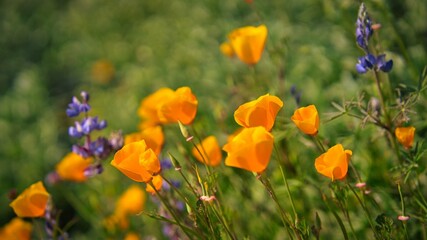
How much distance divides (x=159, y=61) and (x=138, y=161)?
3569mm

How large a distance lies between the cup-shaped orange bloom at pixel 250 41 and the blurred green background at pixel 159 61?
0.19 m

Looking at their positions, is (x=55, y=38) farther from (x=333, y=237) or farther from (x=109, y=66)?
(x=333, y=237)

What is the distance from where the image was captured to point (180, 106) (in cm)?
170

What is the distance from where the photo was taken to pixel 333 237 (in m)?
2.19

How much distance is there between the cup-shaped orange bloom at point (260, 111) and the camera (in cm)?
143

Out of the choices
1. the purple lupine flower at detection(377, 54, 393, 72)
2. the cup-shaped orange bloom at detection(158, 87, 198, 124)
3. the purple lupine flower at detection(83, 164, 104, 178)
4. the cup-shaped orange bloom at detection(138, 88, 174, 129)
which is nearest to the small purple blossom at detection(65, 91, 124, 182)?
the purple lupine flower at detection(83, 164, 104, 178)

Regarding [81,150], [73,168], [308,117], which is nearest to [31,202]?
[81,150]

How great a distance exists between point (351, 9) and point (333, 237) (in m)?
1.54

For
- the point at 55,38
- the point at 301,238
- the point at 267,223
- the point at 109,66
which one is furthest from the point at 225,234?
the point at 55,38

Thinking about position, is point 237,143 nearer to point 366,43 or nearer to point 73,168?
point 366,43

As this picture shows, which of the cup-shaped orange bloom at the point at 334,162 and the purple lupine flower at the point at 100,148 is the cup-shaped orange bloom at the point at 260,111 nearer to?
the cup-shaped orange bloom at the point at 334,162

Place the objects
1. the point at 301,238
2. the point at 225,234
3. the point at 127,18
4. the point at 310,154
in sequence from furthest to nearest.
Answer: the point at 127,18, the point at 310,154, the point at 225,234, the point at 301,238

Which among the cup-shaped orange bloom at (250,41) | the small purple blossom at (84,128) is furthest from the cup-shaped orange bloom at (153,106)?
the cup-shaped orange bloom at (250,41)

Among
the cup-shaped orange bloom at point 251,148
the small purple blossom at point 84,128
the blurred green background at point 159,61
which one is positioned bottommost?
the blurred green background at point 159,61
